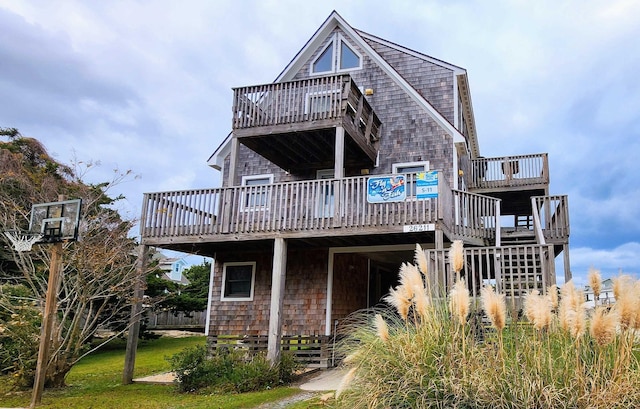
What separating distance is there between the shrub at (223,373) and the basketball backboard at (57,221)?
3308mm

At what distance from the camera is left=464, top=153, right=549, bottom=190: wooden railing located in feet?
56.2

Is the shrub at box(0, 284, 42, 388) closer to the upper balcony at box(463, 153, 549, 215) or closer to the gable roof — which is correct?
the gable roof

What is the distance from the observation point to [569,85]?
12.2 metres

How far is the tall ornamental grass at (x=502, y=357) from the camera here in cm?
413

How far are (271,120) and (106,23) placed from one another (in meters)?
5.49

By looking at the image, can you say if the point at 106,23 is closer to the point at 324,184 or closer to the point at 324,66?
the point at 324,66

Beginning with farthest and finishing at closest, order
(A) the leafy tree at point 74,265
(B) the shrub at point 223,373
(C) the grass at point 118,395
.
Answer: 1. (A) the leafy tree at point 74,265
2. (B) the shrub at point 223,373
3. (C) the grass at point 118,395

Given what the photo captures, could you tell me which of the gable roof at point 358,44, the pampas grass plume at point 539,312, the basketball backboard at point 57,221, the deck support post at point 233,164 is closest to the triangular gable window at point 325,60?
the gable roof at point 358,44

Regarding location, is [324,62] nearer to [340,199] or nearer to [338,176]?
[338,176]

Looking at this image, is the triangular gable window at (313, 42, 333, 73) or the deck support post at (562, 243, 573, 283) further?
the triangular gable window at (313, 42, 333, 73)

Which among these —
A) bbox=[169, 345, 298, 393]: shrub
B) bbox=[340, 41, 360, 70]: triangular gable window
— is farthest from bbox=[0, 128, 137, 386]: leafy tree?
bbox=[340, 41, 360, 70]: triangular gable window

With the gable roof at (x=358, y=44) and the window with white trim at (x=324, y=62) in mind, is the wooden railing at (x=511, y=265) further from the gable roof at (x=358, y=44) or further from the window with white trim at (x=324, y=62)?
the window with white trim at (x=324, y=62)

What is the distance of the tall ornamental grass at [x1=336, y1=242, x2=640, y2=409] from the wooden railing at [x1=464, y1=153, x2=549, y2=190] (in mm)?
13077

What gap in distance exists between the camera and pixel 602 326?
3.92 metres
